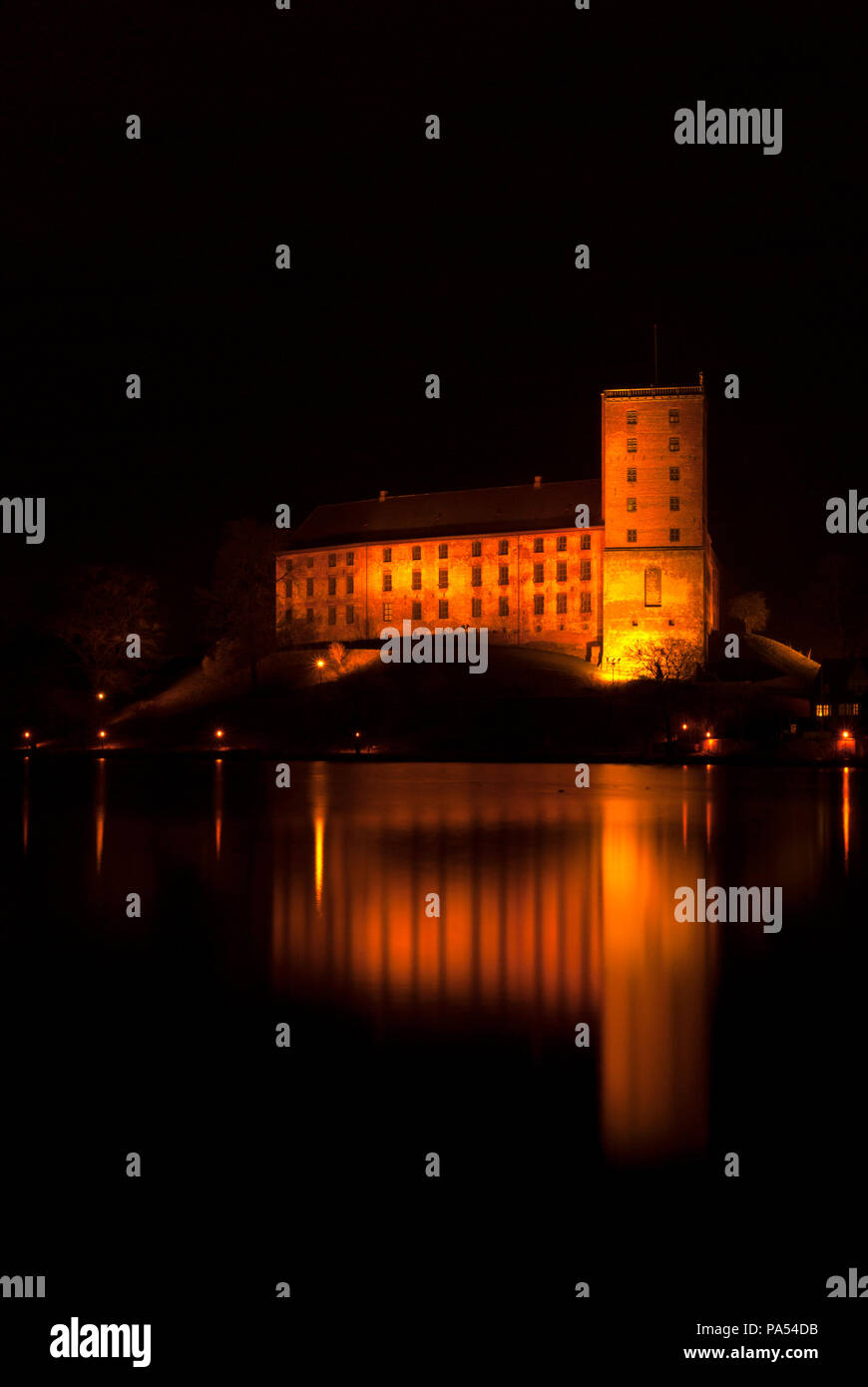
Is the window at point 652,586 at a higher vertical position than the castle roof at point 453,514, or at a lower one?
lower

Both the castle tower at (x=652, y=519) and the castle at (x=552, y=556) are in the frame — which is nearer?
the castle tower at (x=652, y=519)

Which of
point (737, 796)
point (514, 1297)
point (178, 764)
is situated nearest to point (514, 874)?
point (514, 1297)

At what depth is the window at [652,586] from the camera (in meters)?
73.6

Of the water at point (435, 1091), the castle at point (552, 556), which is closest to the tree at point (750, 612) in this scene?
the castle at point (552, 556)

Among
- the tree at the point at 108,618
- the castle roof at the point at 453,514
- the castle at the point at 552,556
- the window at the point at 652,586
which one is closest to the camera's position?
the tree at the point at 108,618

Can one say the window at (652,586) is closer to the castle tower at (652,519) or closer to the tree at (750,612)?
the castle tower at (652,519)

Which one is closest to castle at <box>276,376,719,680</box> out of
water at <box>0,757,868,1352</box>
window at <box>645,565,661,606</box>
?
window at <box>645,565,661,606</box>

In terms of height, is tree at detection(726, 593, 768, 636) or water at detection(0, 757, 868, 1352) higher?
tree at detection(726, 593, 768, 636)

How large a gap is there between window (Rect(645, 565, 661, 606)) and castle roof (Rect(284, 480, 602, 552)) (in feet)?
21.0

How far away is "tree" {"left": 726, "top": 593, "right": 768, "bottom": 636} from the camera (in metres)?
83.2

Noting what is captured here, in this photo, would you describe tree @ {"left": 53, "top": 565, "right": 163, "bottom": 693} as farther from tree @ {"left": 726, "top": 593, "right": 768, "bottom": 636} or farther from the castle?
tree @ {"left": 726, "top": 593, "right": 768, "bottom": 636}

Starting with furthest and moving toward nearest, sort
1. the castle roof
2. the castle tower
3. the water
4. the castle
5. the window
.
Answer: the castle roof → the window → the castle → the castle tower → the water

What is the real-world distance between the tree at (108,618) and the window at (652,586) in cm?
2949

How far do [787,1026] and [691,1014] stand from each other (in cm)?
62
